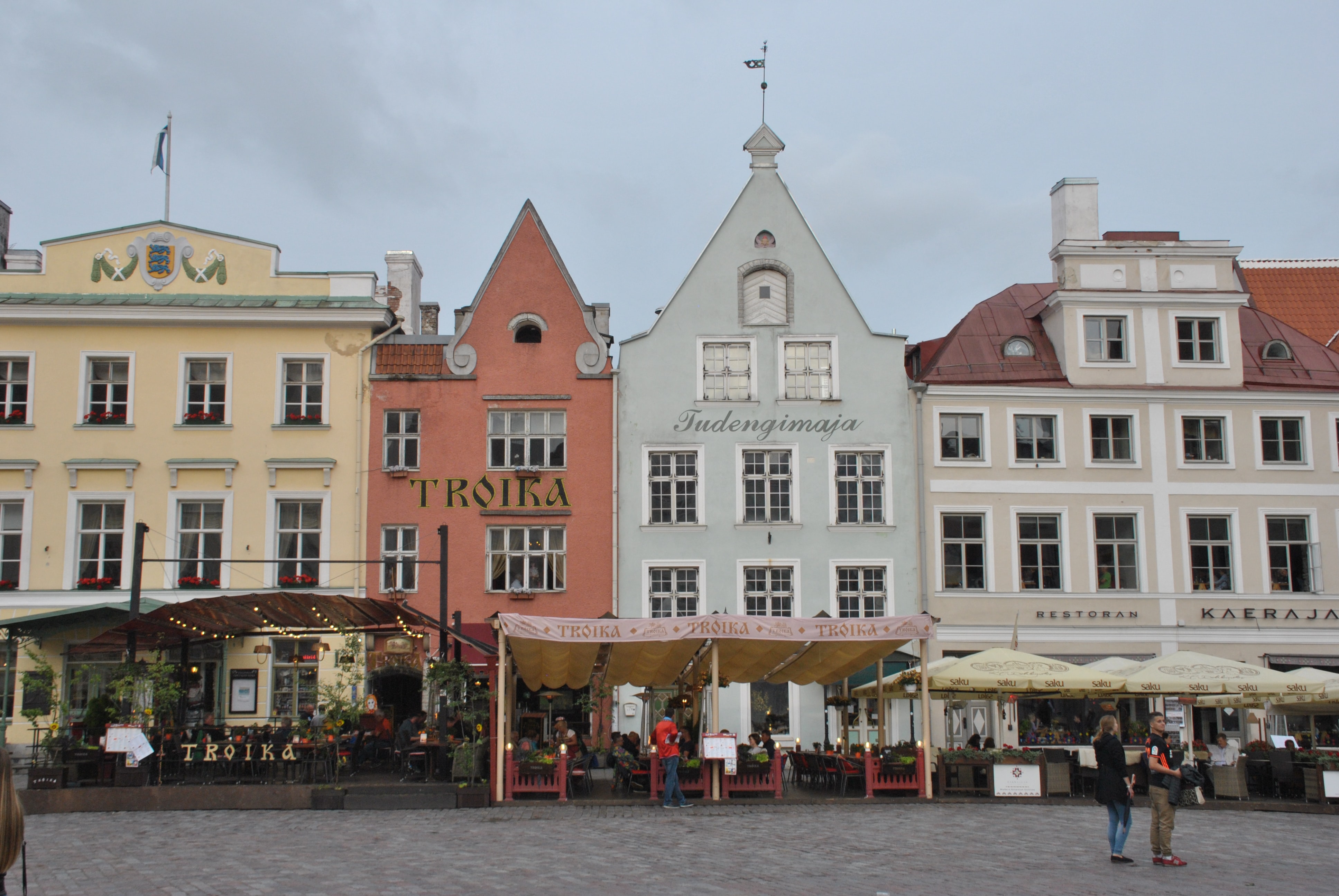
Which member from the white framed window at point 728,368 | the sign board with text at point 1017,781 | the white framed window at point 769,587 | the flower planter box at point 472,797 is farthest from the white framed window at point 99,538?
the sign board with text at point 1017,781

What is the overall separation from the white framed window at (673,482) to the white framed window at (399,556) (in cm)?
553

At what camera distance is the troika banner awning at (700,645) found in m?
20.0

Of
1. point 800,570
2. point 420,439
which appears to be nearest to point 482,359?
point 420,439

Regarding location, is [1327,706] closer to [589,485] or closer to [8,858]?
[589,485]

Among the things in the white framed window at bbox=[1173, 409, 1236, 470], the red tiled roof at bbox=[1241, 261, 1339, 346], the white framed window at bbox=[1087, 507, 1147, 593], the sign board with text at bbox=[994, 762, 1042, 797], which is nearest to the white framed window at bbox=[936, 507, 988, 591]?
the white framed window at bbox=[1087, 507, 1147, 593]

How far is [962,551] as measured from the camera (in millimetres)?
30422

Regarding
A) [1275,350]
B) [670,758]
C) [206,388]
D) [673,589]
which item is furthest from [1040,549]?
[206,388]

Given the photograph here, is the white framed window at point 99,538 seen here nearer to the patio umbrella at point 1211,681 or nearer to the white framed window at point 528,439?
the white framed window at point 528,439

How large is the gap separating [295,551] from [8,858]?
23.2 m

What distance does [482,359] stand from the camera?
101ft

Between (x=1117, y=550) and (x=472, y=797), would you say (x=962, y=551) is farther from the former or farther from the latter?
(x=472, y=797)

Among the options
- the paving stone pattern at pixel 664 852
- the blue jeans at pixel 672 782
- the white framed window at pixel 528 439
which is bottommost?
the paving stone pattern at pixel 664 852

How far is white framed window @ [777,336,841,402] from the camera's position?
30.9 meters

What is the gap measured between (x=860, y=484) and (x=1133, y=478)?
662 cm
